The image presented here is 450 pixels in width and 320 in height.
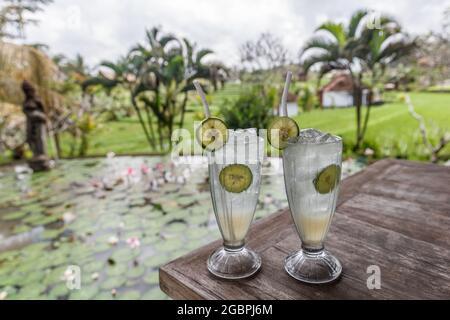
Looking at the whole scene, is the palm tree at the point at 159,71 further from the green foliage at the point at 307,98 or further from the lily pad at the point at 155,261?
the lily pad at the point at 155,261

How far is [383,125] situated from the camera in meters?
4.14

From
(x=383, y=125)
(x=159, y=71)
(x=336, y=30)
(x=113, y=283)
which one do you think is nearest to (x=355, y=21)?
(x=336, y=30)

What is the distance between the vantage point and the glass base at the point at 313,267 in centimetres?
44

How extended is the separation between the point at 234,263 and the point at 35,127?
3778 mm

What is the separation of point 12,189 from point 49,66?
2180 mm

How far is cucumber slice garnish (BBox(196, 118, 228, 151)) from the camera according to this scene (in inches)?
17.6

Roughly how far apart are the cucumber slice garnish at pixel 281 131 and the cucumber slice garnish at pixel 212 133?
0.23 feet

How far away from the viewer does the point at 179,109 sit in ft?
15.5

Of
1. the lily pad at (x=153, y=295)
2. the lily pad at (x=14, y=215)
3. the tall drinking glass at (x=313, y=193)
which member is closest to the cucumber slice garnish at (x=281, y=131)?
the tall drinking glass at (x=313, y=193)

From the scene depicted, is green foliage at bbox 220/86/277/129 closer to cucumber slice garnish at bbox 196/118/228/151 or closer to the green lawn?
the green lawn

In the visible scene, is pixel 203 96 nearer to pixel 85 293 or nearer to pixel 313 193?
pixel 313 193

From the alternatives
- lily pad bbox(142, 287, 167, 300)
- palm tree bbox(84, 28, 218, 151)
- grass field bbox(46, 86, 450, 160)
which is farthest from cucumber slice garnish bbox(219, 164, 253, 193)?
palm tree bbox(84, 28, 218, 151)

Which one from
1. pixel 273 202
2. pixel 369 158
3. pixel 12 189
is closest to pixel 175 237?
pixel 273 202
